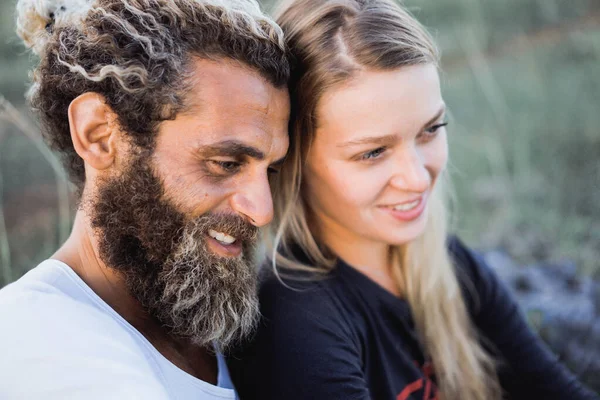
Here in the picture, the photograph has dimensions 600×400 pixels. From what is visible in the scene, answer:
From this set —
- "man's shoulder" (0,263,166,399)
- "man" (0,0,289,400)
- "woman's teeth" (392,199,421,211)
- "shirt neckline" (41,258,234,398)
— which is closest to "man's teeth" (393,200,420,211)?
"woman's teeth" (392,199,421,211)

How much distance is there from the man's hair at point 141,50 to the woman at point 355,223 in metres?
0.26

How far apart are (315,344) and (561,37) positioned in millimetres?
5940

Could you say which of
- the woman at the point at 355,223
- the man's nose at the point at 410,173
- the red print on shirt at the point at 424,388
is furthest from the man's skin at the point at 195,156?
the red print on shirt at the point at 424,388

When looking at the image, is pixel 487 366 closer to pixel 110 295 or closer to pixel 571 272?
pixel 571 272

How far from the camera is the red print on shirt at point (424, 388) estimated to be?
228cm

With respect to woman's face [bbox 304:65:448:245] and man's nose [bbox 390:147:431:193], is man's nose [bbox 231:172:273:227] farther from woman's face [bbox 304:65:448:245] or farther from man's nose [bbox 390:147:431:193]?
man's nose [bbox 390:147:431:193]

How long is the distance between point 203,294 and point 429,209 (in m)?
1.17

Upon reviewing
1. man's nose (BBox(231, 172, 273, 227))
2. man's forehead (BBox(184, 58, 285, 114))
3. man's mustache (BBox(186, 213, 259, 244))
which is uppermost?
man's forehead (BBox(184, 58, 285, 114))

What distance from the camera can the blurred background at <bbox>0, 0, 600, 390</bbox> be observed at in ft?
11.6

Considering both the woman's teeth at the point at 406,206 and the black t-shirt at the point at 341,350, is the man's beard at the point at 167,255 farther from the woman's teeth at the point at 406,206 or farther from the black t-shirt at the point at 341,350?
the woman's teeth at the point at 406,206

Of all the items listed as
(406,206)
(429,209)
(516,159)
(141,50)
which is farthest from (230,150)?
(516,159)

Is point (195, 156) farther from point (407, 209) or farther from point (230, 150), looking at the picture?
point (407, 209)

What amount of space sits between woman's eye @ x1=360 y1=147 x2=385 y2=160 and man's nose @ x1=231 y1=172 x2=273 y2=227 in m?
0.38

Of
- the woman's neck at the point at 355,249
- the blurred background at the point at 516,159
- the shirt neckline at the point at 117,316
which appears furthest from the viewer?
the blurred background at the point at 516,159
